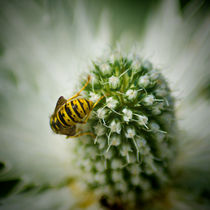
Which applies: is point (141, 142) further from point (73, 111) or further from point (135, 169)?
point (73, 111)

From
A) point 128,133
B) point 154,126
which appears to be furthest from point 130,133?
point 154,126

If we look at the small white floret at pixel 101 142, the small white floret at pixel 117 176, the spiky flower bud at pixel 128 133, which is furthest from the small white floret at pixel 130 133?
the small white floret at pixel 117 176

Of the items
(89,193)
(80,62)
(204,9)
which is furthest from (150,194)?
(204,9)

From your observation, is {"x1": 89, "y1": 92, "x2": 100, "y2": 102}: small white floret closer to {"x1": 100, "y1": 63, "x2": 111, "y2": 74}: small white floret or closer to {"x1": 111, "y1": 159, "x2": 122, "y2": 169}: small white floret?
{"x1": 100, "y1": 63, "x2": 111, "y2": 74}: small white floret

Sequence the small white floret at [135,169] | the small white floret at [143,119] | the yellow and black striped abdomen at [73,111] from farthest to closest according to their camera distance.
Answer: the small white floret at [135,169] → the small white floret at [143,119] → the yellow and black striped abdomen at [73,111]

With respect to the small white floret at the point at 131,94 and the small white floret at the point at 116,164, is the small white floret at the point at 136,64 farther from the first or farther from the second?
the small white floret at the point at 116,164

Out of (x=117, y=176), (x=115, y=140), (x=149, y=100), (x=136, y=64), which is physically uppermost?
(x=136, y=64)

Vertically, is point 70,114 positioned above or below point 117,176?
above
